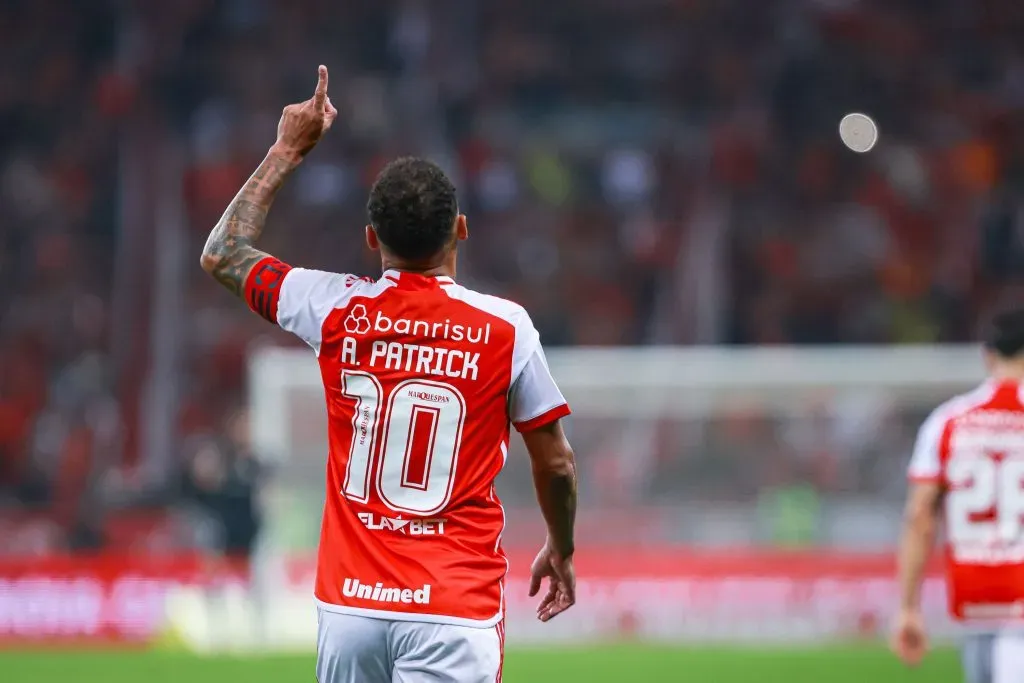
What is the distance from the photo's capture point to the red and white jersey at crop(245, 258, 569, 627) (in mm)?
3232

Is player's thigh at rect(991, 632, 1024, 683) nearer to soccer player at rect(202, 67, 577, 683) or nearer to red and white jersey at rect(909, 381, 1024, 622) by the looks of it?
red and white jersey at rect(909, 381, 1024, 622)

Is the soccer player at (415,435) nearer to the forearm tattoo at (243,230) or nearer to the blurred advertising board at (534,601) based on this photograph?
the forearm tattoo at (243,230)

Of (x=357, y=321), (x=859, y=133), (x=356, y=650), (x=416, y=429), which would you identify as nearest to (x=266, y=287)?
(x=357, y=321)

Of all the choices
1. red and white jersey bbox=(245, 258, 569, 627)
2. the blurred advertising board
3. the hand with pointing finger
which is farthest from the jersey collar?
the blurred advertising board

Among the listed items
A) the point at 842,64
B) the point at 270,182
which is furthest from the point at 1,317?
the point at 270,182

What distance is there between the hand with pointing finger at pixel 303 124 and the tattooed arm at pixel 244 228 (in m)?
0.02

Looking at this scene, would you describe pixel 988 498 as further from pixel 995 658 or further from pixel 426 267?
pixel 426 267

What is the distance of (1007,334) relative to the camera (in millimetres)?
4602

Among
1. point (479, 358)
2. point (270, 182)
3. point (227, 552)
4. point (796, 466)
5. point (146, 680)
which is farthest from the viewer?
point (796, 466)

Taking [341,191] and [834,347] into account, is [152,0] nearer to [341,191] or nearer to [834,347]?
[341,191]

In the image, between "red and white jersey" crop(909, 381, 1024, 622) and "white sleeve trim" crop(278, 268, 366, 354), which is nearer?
"white sleeve trim" crop(278, 268, 366, 354)

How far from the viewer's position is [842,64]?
62.5 ft

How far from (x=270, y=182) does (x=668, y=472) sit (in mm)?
11121

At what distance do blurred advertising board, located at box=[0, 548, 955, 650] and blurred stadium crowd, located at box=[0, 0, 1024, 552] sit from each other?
3.16 metres
